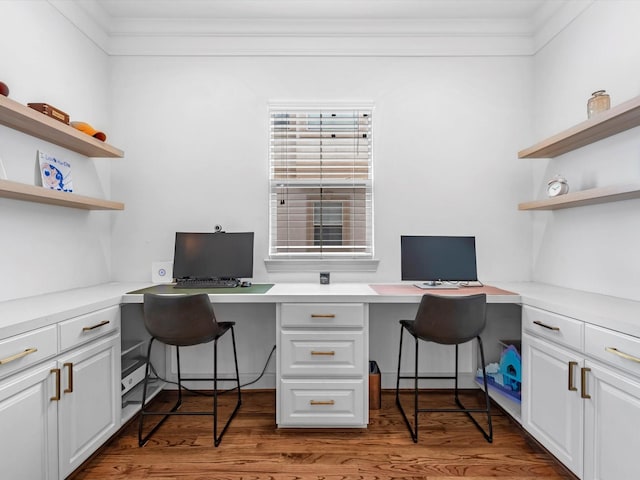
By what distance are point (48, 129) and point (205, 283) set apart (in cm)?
132

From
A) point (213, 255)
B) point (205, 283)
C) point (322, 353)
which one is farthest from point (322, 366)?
point (213, 255)

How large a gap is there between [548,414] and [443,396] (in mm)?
911

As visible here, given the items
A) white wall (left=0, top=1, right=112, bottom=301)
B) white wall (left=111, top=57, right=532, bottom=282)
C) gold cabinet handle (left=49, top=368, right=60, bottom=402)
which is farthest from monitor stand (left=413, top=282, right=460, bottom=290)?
white wall (left=0, top=1, right=112, bottom=301)

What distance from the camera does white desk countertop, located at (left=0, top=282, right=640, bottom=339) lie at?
4.51 feet

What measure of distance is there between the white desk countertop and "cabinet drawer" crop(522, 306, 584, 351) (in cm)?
4

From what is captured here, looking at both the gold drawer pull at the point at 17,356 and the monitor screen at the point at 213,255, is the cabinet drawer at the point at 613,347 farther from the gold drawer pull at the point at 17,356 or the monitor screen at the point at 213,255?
the gold drawer pull at the point at 17,356

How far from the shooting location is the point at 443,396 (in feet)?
8.34

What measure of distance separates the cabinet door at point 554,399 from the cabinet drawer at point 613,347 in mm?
127

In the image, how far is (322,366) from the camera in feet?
6.55

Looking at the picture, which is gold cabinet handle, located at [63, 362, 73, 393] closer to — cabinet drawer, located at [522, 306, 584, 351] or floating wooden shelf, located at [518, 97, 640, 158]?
cabinet drawer, located at [522, 306, 584, 351]

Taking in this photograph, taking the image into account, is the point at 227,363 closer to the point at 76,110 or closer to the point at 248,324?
the point at 248,324

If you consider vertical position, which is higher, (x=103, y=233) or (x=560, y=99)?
(x=560, y=99)

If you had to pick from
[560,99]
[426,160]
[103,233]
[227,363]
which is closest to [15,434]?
[227,363]

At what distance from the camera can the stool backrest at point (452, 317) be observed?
1828mm
